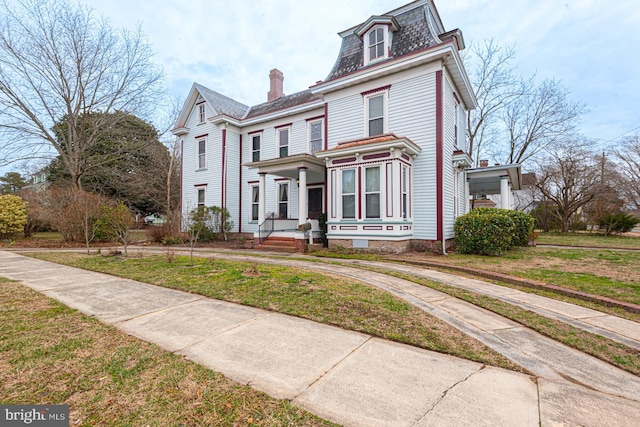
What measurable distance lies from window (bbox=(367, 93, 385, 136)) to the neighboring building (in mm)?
41

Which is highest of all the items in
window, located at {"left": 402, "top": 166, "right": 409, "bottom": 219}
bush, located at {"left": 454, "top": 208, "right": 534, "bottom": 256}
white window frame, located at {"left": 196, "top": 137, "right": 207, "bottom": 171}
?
white window frame, located at {"left": 196, "top": 137, "right": 207, "bottom": 171}

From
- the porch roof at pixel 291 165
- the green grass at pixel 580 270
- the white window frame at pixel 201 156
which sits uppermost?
the white window frame at pixel 201 156

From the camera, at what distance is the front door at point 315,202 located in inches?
555

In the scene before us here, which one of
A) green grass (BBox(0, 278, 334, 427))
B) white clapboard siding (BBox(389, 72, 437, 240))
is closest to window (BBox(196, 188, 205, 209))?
white clapboard siding (BBox(389, 72, 437, 240))

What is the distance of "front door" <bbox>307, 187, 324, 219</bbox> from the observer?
46.3ft

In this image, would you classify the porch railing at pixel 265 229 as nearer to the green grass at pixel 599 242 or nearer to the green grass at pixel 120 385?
the green grass at pixel 120 385

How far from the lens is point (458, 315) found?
12.7ft

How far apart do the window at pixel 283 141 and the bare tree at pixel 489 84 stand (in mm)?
14482

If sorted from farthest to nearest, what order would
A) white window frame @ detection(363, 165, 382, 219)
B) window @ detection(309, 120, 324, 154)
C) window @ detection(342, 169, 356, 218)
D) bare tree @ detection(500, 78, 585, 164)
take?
1. bare tree @ detection(500, 78, 585, 164)
2. window @ detection(309, 120, 324, 154)
3. window @ detection(342, 169, 356, 218)
4. white window frame @ detection(363, 165, 382, 219)

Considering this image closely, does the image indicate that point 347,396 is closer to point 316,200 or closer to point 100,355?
point 100,355

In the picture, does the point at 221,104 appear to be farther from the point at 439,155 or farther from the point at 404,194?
the point at 439,155

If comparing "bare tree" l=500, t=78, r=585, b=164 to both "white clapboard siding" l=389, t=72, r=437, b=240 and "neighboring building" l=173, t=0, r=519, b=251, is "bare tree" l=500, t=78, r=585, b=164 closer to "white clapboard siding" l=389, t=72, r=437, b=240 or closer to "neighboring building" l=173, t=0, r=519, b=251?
"neighboring building" l=173, t=0, r=519, b=251

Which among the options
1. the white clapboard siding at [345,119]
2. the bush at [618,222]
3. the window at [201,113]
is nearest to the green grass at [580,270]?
the white clapboard siding at [345,119]

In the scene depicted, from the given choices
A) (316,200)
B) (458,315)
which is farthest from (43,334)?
(316,200)
